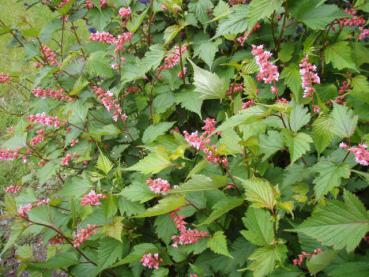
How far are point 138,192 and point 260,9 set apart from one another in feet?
3.02

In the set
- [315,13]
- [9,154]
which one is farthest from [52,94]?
[315,13]

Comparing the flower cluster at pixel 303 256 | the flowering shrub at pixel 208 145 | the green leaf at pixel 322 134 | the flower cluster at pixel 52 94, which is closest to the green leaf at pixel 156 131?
the flowering shrub at pixel 208 145

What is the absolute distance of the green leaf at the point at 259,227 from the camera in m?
1.59

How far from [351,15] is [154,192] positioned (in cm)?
121

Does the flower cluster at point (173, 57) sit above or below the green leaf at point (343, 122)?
above

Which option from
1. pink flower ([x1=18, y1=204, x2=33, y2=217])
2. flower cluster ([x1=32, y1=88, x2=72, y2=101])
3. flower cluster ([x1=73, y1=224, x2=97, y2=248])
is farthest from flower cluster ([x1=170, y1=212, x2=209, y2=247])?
flower cluster ([x1=32, y1=88, x2=72, y2=101])

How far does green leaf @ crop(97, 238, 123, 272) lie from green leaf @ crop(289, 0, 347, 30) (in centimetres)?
134

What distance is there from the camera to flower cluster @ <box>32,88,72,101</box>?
260 cm

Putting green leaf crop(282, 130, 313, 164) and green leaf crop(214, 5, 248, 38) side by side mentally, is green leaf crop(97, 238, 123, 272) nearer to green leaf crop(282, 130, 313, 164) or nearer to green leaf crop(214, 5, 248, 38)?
green leaf crop(282, 130, 313, 164)

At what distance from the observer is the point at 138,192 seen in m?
1.91

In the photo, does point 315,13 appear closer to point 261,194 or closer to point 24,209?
point 261,194

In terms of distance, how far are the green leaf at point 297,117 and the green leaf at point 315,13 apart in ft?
1.53

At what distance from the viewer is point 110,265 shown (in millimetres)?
2084

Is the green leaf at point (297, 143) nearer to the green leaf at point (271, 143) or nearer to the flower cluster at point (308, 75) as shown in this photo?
the green leaf at point (271, 143)
